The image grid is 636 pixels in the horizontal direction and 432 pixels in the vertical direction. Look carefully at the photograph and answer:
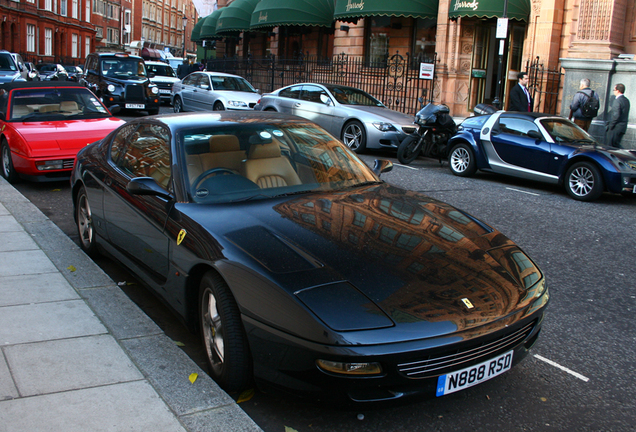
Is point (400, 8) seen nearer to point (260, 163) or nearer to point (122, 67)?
point (122, 67)

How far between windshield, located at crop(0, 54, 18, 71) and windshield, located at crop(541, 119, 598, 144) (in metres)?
20.8

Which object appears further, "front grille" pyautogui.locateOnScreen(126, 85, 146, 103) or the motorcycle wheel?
"front grille" pyautogui.locateOnScreen(126, 85, 146, 103)

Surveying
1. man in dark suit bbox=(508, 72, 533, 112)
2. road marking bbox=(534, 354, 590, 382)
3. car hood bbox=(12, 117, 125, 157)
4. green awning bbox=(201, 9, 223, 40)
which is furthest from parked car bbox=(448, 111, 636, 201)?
green awning bbox=(201, 9, 223, 40)

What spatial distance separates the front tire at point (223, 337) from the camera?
311cm

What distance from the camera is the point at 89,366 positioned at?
10.9 feet

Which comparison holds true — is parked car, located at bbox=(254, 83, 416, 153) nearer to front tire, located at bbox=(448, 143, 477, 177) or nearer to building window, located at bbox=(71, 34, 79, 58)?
front tire, located at bbox=(448, 143, 477, 177)

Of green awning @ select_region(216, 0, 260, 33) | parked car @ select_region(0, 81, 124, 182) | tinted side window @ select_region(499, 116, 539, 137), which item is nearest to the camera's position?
parked car @ select_region(0, 81, 124, 182)

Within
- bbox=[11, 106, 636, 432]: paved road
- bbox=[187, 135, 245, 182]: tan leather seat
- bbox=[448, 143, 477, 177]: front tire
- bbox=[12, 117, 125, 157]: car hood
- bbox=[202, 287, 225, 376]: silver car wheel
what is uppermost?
bbox=[187, 135, 245, 182]: tan leather seat

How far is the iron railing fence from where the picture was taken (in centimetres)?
2108

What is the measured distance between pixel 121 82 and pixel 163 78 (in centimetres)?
801

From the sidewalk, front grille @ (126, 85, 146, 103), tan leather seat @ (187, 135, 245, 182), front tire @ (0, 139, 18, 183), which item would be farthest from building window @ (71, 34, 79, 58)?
tan leather seat @ (187, 135, 245, 182)

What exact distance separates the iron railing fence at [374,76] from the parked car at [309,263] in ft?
43.8

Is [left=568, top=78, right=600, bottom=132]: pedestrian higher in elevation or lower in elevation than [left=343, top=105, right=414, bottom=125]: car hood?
higher

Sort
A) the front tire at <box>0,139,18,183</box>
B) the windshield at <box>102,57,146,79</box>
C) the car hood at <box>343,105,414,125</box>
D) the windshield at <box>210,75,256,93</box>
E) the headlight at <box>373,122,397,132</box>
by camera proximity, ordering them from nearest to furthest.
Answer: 1. the front tire at <box>0,139,18,183</box>
2. the headlight at <box>373,122,397,132</box>
3. the car hood at <box>343,105,414,125</box>
4. the windshield at <box>210,75,256,93</box>
5. the windshield at <box>102,57,146,79</box>
